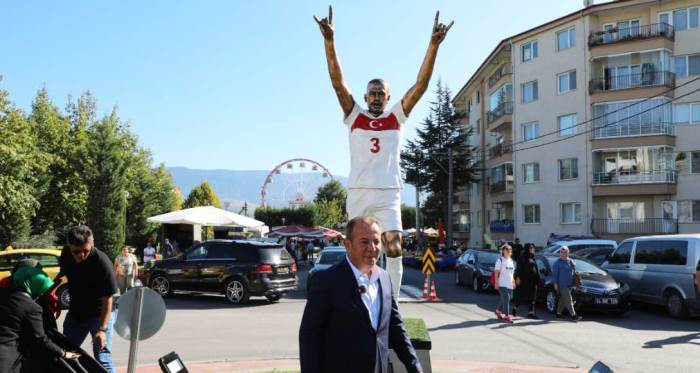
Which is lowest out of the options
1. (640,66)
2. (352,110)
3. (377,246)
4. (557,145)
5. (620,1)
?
(377,246)

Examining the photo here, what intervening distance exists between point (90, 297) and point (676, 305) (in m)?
12.8

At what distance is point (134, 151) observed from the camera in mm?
49375

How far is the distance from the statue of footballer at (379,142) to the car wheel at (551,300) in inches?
402

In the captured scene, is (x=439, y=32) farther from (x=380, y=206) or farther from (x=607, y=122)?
(x=607, y=122)

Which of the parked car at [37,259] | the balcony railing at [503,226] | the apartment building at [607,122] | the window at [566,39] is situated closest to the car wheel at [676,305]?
the parked car at [37,259]

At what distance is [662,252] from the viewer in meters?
14.8

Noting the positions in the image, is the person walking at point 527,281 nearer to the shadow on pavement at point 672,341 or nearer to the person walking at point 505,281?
the person walking at point 505,281

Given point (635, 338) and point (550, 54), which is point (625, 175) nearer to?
point (550, 54)

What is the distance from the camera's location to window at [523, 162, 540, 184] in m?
41.1

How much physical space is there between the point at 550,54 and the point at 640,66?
5602 mm

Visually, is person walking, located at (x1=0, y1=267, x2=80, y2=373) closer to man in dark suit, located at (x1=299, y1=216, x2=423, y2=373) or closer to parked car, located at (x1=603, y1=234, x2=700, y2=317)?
man in dark suit, located at (x1=299, y1=216, x2=423, y2=373)

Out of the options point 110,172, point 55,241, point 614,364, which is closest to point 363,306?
point 614,364

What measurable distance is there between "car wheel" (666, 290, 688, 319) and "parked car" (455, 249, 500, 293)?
5941mm

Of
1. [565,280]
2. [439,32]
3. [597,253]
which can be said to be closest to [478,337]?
[565,280]
